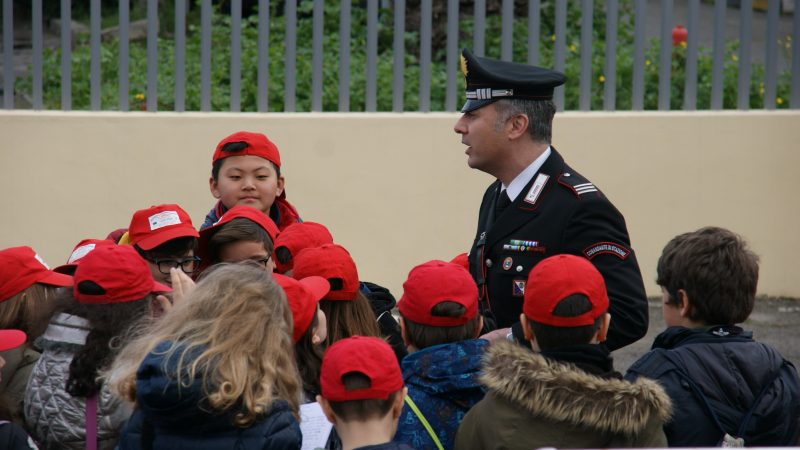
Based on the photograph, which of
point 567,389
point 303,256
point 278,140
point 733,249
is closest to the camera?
point 567,389

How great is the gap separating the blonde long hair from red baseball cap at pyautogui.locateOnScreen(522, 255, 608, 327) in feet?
2.11

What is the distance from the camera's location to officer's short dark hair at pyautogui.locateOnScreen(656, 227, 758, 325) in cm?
358

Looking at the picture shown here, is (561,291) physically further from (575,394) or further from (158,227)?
(158,227)

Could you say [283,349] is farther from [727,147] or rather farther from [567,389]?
[727,147]

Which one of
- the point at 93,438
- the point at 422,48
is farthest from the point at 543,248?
the point at 422,48

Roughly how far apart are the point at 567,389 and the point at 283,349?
2.33 ft

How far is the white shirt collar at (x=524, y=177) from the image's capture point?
14.0ft

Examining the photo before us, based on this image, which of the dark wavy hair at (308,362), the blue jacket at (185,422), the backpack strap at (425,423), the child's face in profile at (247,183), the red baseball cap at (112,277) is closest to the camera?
the blue jacket at (185,422)

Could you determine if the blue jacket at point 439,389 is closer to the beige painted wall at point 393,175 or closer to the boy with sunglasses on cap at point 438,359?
the boy with sunglasses on cap at point 438,359

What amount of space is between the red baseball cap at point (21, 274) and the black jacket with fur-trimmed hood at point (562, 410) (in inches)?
59.1

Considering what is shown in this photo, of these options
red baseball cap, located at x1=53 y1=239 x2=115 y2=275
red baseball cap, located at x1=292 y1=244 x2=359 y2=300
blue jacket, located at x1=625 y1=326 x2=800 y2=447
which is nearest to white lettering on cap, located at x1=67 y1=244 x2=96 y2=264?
red baseball cap, located at x1=53 y1=239 x2=115 y2=275

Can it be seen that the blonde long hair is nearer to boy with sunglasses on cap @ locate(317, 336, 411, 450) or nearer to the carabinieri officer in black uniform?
boy with sunglasses on cap @ locate(317, 336, 411, 450)

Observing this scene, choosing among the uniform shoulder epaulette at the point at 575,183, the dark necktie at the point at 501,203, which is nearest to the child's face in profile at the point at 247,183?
the dark necktie at the point at 501,203

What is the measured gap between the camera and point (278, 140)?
7.77 meters
